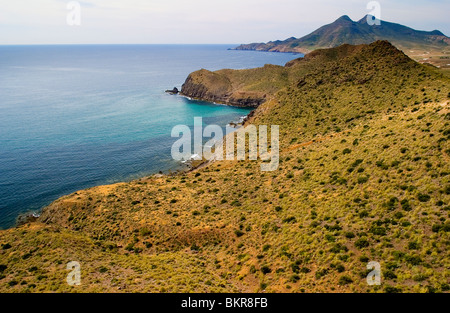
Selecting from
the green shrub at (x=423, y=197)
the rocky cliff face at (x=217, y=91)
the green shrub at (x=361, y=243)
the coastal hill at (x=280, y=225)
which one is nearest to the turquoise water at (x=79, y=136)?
the rocky cliff face at (x=217, y=91)

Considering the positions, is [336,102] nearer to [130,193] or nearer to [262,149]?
[262,149]

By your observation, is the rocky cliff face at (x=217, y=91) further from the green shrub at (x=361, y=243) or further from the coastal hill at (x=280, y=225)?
the green shrub at (x=361, y=243)

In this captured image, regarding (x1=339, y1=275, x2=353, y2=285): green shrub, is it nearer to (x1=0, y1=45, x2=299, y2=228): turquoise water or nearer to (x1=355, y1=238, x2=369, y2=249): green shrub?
(x1=355, y1=238, x2=369, y2=249): green shrub

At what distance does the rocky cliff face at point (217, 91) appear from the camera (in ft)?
447

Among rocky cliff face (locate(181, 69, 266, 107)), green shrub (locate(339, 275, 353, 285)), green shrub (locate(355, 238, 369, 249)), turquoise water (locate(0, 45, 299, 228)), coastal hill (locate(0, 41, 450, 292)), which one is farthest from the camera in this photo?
rocky cliff face (locate(181, 69, 266, 107))

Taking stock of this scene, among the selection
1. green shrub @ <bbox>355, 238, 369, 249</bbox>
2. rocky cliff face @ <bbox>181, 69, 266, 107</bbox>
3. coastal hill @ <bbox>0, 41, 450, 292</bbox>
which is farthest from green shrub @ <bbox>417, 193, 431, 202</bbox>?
rocky cliff face @ <bbox>181, 69, 266, 107</bbox>

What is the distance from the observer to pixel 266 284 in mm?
22812

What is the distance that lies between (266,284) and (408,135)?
2725 centimetres

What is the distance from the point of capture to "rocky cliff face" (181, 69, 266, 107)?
447 feet

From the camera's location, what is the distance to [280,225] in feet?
99.7

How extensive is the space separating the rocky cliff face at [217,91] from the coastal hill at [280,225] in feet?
275

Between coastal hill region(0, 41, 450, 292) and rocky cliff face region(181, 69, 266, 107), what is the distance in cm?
8393

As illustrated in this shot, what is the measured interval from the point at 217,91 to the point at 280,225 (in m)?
130

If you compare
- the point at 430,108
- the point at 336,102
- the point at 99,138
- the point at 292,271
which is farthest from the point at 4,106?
the point at 430,108
